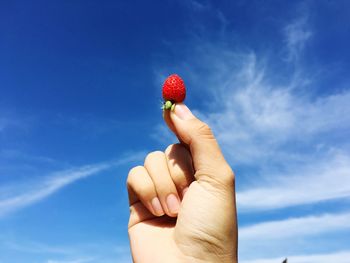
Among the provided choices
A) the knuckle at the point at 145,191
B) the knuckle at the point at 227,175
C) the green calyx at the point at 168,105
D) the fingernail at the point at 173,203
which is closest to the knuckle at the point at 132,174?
the knuckle at the point at 145,191

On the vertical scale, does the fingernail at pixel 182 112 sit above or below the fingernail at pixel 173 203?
above

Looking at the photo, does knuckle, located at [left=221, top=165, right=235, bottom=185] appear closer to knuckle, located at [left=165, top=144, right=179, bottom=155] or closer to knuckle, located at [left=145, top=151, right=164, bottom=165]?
knuckle, located at [left=165, top=144, right=179, bottom=155]

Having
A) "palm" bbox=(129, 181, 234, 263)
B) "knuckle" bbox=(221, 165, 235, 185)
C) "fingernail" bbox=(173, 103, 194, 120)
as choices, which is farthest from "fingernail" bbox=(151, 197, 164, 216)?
"fingernail" bbox=(173, 103, 194, 120)

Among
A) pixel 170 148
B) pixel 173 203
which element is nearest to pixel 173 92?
pixel 170 148

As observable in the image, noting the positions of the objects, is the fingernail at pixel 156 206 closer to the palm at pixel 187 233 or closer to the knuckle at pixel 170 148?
the palm at pixel 187 233

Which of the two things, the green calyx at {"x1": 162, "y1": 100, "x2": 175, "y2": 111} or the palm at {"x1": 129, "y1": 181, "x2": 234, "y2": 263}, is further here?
the green calyx at {"x1": 162, "y1": 100, "x2": 175, "y2": 111}

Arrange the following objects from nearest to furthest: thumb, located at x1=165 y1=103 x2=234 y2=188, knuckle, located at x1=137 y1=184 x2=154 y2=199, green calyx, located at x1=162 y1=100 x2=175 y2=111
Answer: thumb, located at x1=165 y1=103 x2=234 y2=188 < knuckle, located at x1=137 y1=184 x2=154 y2=199 < green calyx, located at x1=162 y1=100 x2=175 y2=111
